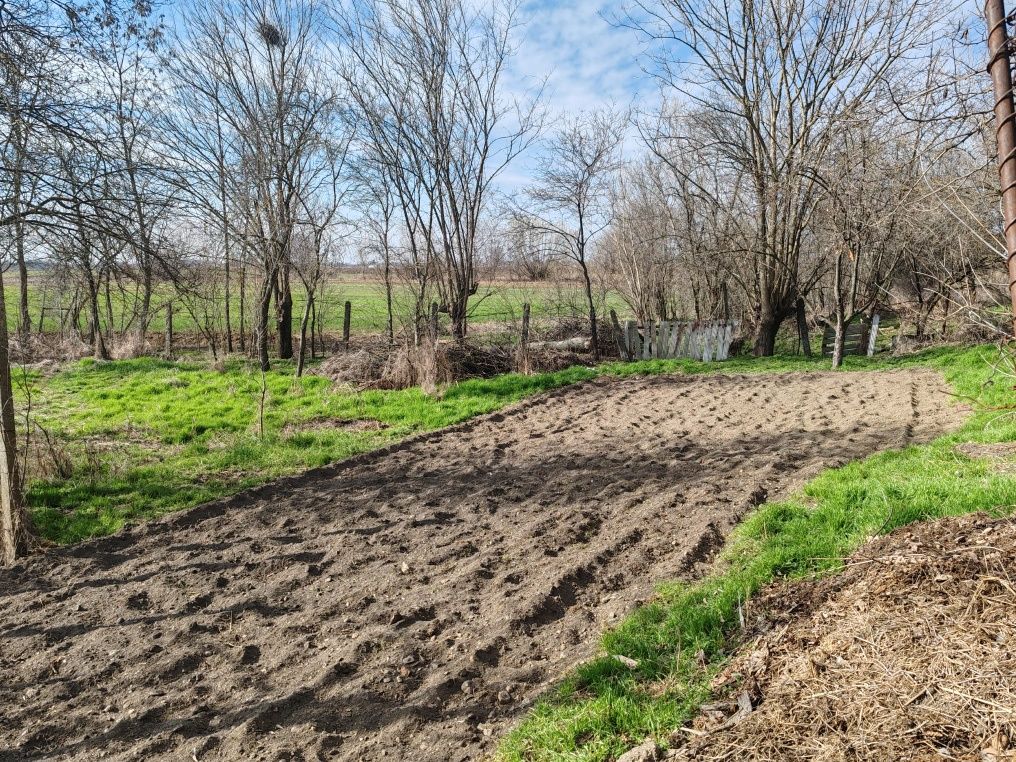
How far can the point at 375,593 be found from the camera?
455 centimetres

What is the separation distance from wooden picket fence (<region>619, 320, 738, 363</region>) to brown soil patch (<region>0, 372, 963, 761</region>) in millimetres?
8692

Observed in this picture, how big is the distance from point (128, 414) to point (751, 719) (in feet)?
34.7

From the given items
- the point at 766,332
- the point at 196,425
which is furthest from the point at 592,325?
the point at 196,425

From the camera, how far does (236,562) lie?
5.16 metres

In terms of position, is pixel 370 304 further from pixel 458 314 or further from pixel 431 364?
pixel 431 364

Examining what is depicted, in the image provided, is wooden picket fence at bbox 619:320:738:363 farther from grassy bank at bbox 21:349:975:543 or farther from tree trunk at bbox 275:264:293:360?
tree trunk at bbox 275:264:293:360

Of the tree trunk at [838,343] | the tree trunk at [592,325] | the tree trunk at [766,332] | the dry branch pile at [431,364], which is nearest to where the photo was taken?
the dry branch pile at [431,364]

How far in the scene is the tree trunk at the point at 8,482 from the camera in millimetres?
5328

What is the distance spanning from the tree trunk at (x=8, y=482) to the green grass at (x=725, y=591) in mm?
4716

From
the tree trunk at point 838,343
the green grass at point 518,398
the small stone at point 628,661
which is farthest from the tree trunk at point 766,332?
the small stone at point 628,661

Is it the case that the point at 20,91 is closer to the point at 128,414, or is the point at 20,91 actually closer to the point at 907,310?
the point at 128,414

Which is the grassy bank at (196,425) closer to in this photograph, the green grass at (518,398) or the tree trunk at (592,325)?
the green grass at (518,398)

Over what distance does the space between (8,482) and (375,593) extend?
336 cm

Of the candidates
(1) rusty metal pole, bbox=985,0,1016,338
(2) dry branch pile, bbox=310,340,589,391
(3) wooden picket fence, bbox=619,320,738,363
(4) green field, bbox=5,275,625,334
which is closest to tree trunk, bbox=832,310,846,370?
(3) wooden picket fence, bbox=619,320,738,363
